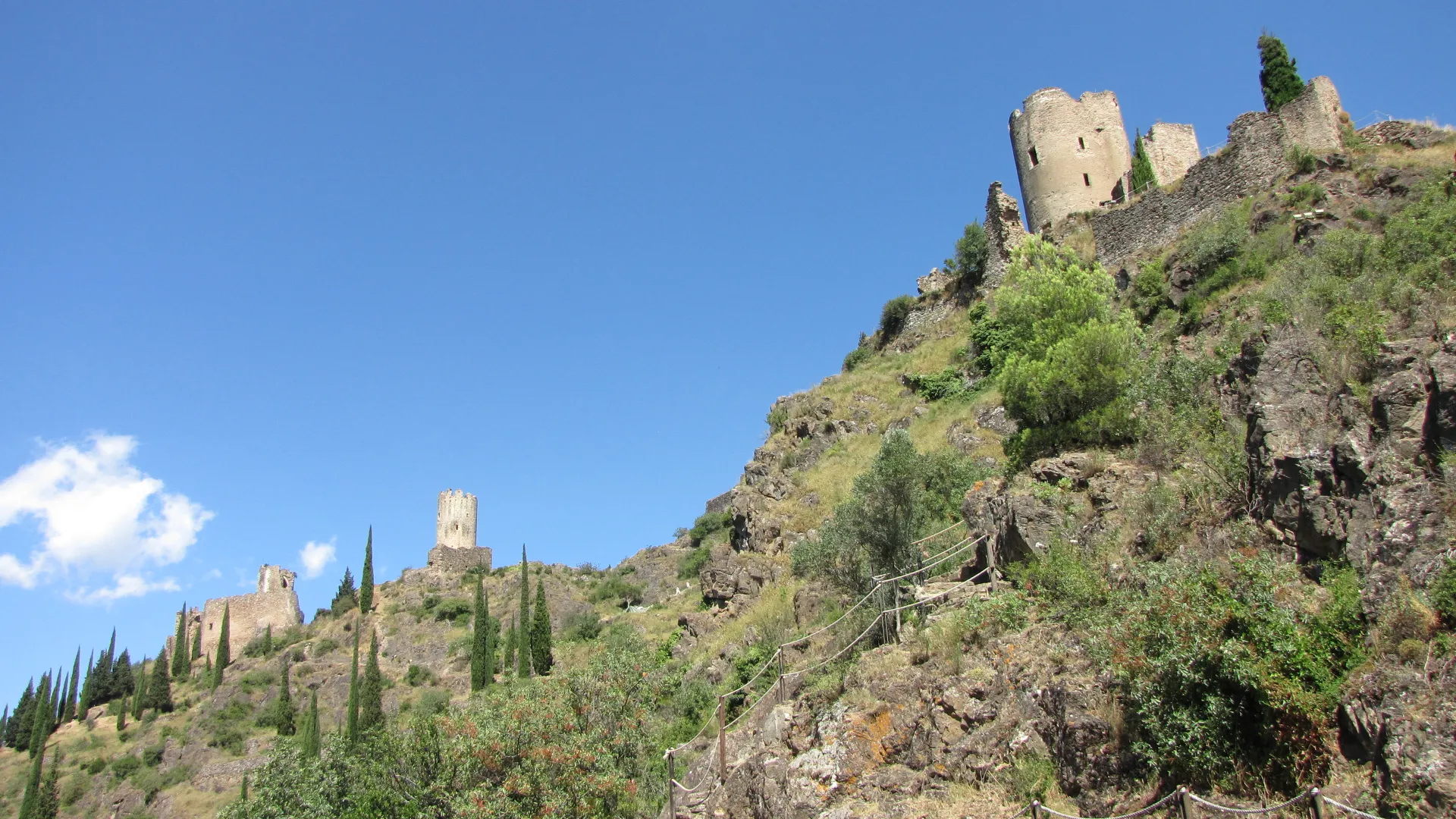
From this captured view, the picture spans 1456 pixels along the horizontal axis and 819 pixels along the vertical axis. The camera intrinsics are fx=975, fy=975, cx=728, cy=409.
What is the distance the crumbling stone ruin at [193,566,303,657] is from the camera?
256ft

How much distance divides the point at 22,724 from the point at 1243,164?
77.3m

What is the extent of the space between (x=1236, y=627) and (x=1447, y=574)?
1.74 meters

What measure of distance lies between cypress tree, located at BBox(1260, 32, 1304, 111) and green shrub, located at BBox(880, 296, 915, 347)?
15.4 meters

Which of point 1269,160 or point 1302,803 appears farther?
point 1269,160

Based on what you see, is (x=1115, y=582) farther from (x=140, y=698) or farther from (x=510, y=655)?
(x=140, y=698)

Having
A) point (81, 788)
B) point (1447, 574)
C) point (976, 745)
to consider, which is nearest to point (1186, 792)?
point (1447, 574)

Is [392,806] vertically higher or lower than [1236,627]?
lower

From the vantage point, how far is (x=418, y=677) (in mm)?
54906

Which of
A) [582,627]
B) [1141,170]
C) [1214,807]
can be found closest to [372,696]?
[582,627]

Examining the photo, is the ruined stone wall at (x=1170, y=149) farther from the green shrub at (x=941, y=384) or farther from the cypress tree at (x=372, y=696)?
the cypress tree at (x=372, y=696)

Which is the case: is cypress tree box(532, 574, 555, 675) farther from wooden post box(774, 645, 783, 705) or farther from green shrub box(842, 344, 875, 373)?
wooden post box(774, 645, 783, 705)

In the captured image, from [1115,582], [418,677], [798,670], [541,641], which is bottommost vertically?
[798,670]

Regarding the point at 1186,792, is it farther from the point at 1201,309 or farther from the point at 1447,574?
the point at 1201,309

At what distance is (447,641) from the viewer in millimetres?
60625
